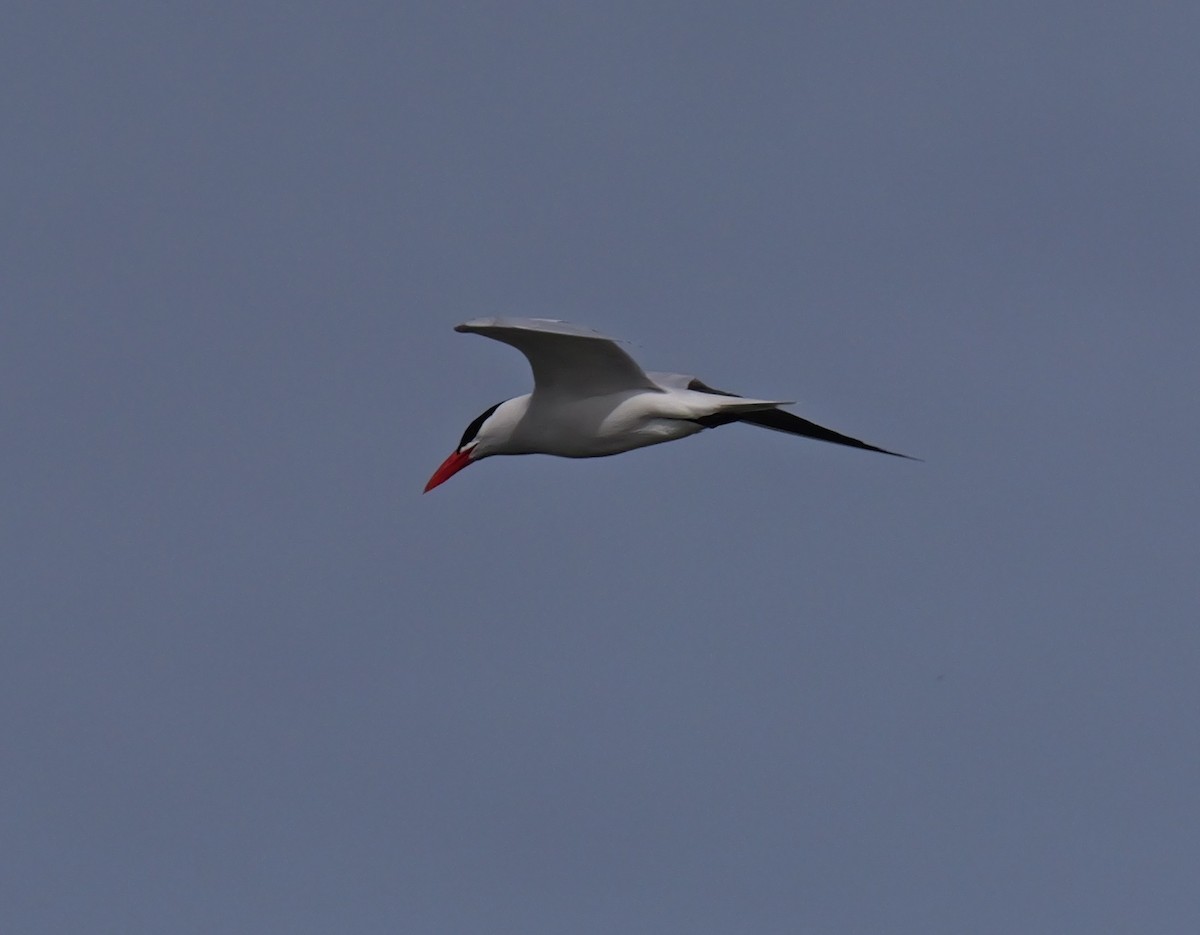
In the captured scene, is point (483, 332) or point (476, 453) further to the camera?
point (476, 453)

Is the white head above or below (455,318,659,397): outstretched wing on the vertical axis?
below

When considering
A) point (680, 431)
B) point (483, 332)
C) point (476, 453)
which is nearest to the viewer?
point (483, 332)

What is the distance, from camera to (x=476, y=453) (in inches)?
968

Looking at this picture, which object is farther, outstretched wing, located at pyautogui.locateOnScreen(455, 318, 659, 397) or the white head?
the white head

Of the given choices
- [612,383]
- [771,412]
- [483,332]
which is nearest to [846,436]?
[771,412]

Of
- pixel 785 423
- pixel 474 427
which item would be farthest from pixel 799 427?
pixel 474 427

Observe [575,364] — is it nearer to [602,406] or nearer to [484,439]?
[602,406]

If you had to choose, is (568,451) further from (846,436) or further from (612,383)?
(846,436)

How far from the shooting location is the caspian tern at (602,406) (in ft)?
72.5

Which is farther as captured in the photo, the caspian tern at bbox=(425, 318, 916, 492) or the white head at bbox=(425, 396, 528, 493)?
the white head at bbox=(425, 396, 528, 493)

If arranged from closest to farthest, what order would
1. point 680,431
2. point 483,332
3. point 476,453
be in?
1. point 483,332
2. point 680,431
3. point 476,453

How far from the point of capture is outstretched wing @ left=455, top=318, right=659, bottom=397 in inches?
862

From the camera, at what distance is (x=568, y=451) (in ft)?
76.4

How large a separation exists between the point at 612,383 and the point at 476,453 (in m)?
2.49
